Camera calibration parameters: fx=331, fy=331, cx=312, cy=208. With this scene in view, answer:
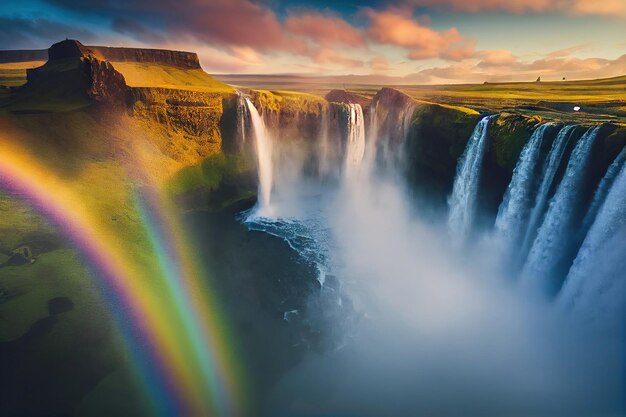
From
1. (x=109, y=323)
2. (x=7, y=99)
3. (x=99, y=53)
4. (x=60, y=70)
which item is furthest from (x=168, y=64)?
(x=109, y=323)

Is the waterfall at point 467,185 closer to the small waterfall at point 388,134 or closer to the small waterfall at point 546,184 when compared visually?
the small waterfall at point 546,184

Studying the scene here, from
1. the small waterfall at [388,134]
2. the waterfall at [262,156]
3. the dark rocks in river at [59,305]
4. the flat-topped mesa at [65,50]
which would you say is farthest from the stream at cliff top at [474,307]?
the flat-topped mesa at [65,50]

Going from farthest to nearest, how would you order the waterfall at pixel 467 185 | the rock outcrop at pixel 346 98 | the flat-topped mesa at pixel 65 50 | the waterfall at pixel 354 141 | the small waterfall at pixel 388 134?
the rock outcrop at pixel 346 98 < the flat-topped mesa at pixel 65 50 < the waterfall at pixel 354 141 < the small waterfall at pixel 388 134 < the waterfall at pixel 467 185

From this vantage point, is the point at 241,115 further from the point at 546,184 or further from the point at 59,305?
the point at 546,184

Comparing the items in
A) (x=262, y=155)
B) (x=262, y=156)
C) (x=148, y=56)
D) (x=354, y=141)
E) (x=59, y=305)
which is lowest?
(x=59, y=305)

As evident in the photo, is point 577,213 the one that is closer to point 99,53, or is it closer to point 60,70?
point 60,70

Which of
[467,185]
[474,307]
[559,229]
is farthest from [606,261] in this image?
[467,185]
